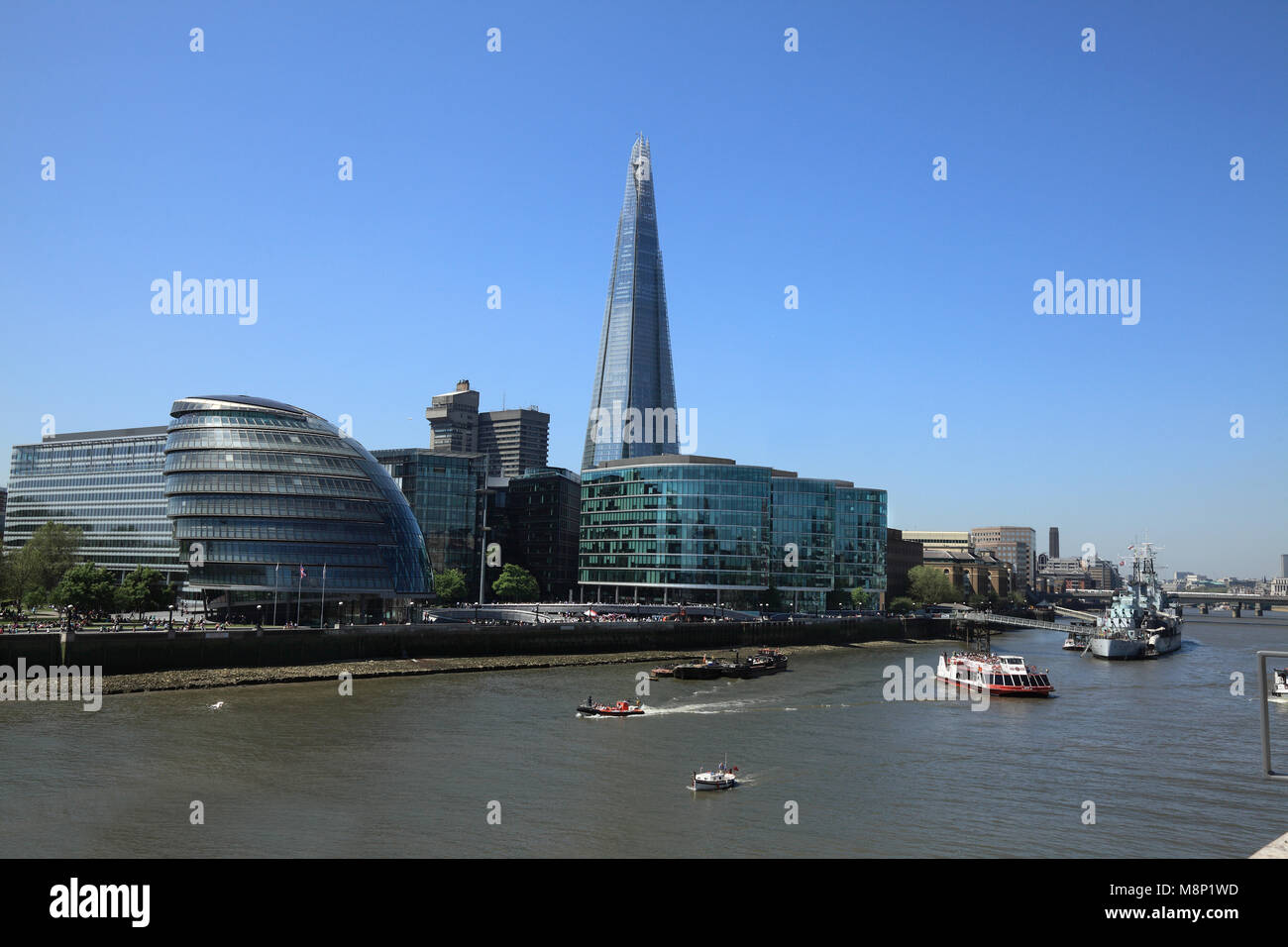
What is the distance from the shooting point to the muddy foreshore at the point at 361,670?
71312 millimetres

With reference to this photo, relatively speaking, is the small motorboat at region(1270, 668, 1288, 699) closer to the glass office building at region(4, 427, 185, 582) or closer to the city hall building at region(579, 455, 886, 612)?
the city hall building at region(579, 455, 886, 612)

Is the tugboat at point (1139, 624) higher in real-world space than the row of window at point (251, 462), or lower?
lower

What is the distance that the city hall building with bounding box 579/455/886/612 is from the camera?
167375mm

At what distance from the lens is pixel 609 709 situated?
63062 millimetres

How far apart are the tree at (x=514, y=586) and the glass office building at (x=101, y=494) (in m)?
48.4

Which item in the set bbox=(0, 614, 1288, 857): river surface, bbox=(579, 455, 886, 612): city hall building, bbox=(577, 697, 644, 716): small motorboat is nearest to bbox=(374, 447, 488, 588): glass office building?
bbox=(579, 455, 886, 612): city hall building

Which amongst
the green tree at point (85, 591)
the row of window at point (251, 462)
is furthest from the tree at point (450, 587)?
the green tree at point (85, 591)

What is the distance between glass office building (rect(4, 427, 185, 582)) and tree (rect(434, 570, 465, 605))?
36.2 metres

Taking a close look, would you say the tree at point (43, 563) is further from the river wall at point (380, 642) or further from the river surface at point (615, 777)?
the river surface at point (615, 777)

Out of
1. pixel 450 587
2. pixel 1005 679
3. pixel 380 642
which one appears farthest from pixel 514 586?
pixel 1005 679

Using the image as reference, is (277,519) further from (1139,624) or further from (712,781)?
(1139,624)

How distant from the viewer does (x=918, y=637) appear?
16850 cm

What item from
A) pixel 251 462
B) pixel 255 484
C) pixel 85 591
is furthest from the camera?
pixel 251 462

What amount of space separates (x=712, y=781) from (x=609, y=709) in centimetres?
2146
